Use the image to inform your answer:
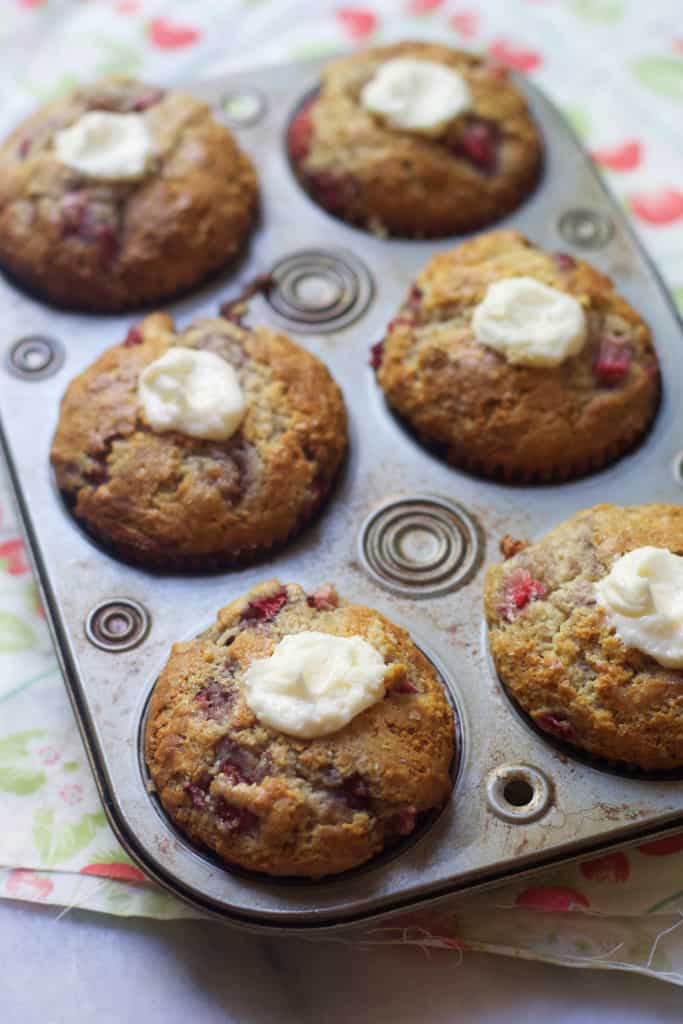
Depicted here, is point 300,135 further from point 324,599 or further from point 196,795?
point 196,795

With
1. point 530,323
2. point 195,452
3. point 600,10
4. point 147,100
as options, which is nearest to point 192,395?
point 195,452

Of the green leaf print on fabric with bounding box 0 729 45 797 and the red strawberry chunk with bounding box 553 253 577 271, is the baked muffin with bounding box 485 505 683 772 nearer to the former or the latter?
the red strawberry chunk with bounding box 553 253 577 271

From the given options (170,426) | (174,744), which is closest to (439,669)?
(174,744)

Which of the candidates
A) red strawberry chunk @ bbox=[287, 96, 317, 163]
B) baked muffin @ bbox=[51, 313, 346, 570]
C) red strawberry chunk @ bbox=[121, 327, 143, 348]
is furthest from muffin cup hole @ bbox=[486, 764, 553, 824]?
red strawberry chunk @ bbox=[287, 96, 317, 163]

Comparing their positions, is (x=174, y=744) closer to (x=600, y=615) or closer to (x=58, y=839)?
(x=58, y=839)

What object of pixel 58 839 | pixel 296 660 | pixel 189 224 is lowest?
pixel 58 839

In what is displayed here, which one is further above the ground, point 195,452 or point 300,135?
point 300,135
